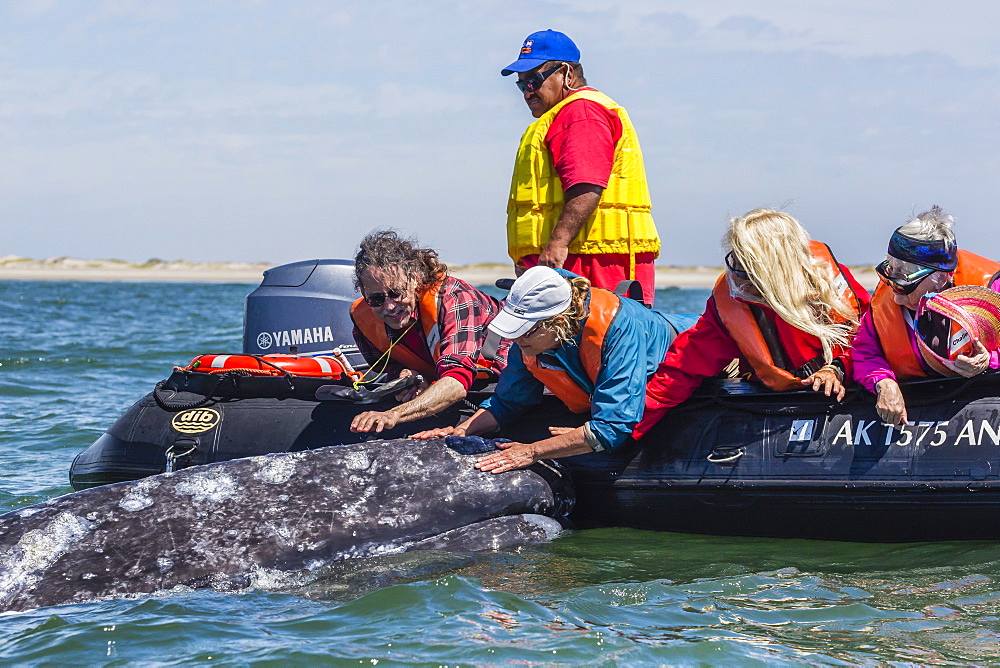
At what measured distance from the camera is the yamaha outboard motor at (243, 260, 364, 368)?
8.60 meters

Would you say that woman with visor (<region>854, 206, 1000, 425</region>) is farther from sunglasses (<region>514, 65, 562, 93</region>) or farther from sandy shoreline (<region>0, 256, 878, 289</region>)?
sandy shoreline (<region>0, 256, 878, 289</region>)

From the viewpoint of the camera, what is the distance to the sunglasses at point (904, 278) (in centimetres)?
511

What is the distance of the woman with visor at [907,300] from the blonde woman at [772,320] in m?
0.16

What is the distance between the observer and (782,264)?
527 centimetres

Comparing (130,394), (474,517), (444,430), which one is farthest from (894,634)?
(130,394)

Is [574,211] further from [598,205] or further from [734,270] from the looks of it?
[734,270]

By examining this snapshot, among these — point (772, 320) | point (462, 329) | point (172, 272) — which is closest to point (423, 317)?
point (462, 329)

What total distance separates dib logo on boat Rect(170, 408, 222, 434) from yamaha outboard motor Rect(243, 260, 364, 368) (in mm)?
1407

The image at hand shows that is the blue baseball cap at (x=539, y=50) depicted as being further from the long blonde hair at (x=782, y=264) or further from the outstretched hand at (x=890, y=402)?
the outstretched hand at (x=890, y=402)

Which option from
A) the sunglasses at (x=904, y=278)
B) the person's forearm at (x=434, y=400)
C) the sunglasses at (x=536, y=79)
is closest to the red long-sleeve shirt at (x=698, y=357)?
the sunglasses at (x=904, y=278)

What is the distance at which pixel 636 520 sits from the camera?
617 centimetres

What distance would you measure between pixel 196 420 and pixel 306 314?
63.5 inches

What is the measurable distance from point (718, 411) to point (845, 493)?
2.55ft

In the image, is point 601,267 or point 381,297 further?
point 601,267
